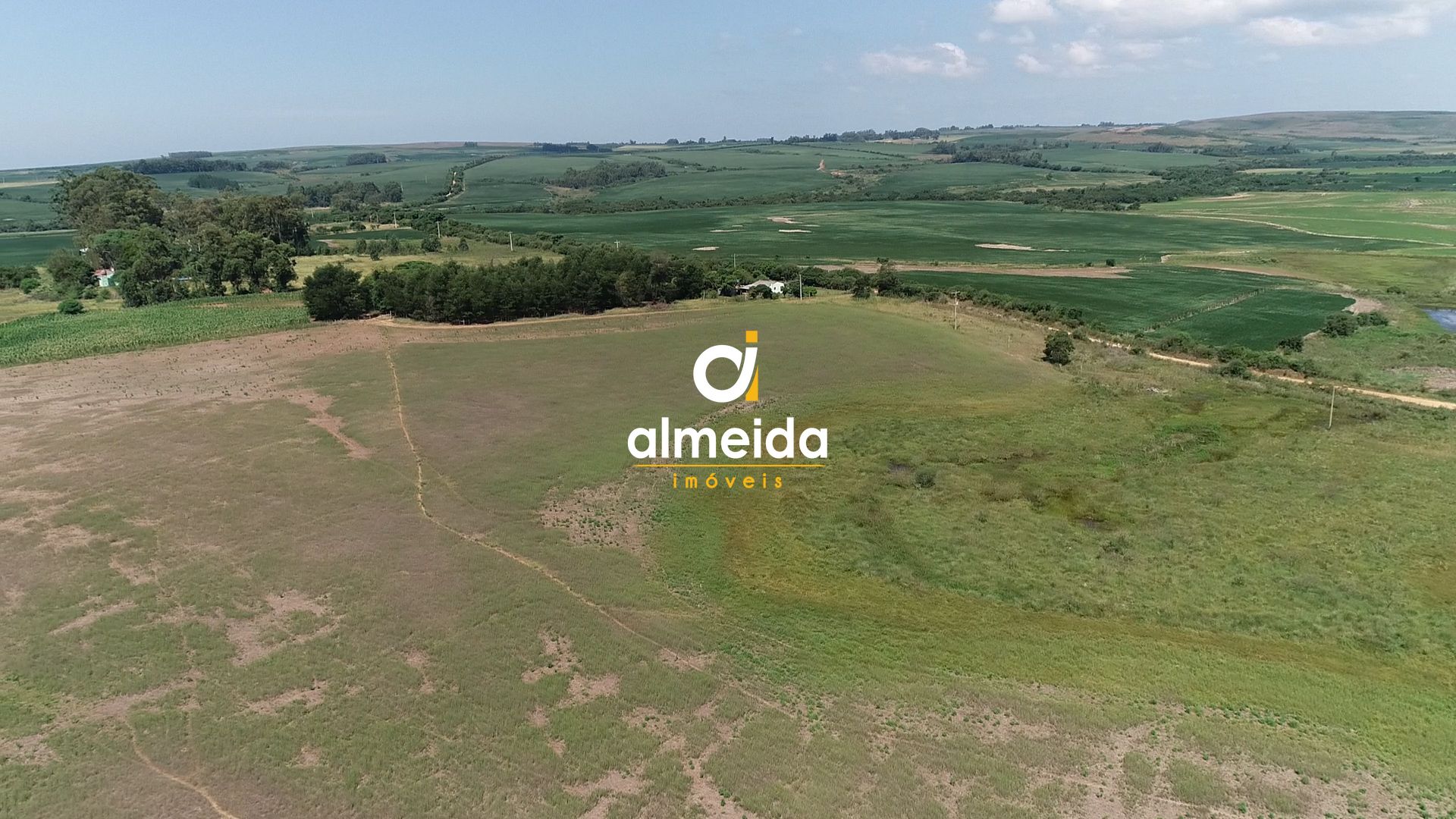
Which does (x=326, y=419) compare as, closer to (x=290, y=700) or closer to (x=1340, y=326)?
(x=290, y=700)

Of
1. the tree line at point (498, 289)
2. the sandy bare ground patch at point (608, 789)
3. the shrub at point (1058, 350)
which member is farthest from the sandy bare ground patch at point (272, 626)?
the shrub at point (1058, 350)

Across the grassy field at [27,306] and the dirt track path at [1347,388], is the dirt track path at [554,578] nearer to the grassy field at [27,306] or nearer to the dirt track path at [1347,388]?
the dirt track path at [1347,388]

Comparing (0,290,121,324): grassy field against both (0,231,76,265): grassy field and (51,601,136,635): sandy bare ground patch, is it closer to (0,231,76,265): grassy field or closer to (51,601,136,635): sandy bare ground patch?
(0,231,76,265): grassy field

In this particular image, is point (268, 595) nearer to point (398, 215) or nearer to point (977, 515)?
point (977, 515)

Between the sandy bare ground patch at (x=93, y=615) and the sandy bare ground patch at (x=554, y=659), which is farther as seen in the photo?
the sandy bare ground patch at (x=93, y=615)

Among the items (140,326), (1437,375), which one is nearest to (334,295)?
(140,326)

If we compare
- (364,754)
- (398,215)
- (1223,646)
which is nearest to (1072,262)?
(1223,646)
